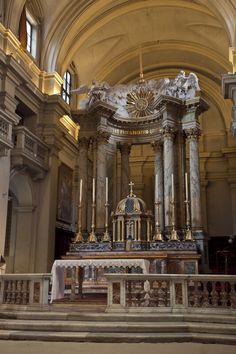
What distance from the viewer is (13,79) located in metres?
12.2

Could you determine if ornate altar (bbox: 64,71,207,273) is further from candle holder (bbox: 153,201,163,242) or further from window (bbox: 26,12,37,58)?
window (bbox: 26,12,37,58)

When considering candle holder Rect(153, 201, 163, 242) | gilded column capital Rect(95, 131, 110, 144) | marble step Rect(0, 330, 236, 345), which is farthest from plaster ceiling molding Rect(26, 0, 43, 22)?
marble step Rect(0, 330, 236, 345)

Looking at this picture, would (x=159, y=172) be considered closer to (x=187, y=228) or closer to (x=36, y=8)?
(x=187, y=228)

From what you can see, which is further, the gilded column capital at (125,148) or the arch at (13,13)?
the gilded column capital at (125,148)

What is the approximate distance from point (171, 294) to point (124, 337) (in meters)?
1.45

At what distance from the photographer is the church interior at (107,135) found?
11555 mm

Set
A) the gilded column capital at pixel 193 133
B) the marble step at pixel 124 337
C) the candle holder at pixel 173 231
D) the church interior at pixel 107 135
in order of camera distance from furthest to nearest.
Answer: the gilded column capital at pixel 193 133 → the church interior at pixel 107 135 → the candle holder at pixel 173 231 → the marble step at pixel 124 337

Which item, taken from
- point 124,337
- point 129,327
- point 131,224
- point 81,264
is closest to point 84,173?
point 131,224

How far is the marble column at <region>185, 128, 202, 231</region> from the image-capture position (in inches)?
474

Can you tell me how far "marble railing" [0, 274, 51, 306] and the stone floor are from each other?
1804mm

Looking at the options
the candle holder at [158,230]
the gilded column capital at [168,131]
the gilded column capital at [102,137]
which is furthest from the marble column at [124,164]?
the candle holder at [158,230]

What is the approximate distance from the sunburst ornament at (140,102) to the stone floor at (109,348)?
971 centimetres

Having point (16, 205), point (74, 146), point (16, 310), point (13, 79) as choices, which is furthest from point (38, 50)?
point (16, 310)

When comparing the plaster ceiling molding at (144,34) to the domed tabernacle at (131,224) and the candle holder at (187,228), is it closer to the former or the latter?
the domed tabernacle at (131,224)
